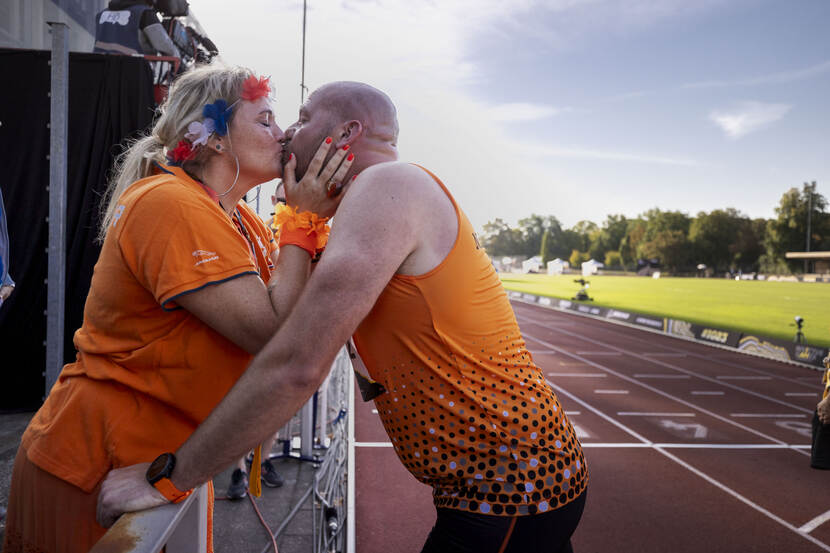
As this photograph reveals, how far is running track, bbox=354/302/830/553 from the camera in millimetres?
6270

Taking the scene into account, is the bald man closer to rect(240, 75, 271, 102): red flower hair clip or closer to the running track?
rect(240, 75, 271, 102): red flower hair clip

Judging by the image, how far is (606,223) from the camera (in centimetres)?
11000

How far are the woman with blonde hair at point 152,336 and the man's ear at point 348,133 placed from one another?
0.03 m

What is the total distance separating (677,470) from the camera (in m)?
8.39

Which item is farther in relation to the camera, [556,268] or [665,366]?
[556,268]

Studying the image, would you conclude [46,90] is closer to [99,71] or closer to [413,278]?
[99,71]

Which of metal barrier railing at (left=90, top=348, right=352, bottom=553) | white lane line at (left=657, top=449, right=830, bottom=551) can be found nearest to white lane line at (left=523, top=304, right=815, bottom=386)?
white lane line at (left=657, top=449, right=830, bottom=551)

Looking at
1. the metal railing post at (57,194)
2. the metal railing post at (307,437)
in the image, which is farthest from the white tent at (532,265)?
the metal railing post at (57,194)

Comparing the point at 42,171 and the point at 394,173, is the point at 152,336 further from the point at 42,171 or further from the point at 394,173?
the point at 42,171

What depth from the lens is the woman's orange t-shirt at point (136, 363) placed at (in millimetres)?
1353

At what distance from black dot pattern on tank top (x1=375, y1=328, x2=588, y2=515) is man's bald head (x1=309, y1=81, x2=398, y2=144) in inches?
25.8

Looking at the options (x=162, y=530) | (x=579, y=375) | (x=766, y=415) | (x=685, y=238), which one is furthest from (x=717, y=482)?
(x=685, y=238)

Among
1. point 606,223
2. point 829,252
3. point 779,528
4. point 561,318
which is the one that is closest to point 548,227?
point 606,223

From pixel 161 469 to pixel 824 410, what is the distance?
25.6ft
